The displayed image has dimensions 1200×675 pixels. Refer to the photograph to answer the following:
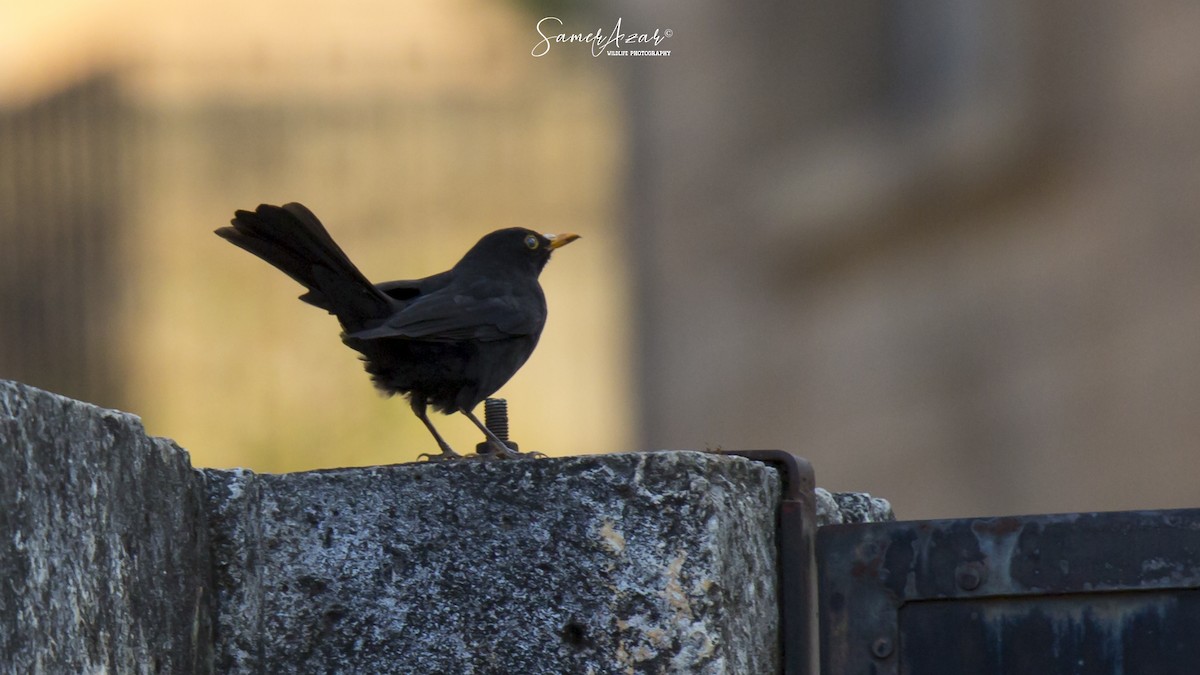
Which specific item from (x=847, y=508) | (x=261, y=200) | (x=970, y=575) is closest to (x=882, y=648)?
(x=970, y=575)

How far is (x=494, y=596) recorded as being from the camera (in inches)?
92.9

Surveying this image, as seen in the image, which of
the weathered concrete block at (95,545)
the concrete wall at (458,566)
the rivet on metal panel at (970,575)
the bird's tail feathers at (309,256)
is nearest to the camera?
the weathered concrete block at (95,545)

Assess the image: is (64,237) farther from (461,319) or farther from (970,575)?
(970,575)

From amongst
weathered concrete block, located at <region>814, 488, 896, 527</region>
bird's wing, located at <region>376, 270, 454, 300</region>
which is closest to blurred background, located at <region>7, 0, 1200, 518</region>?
bird's wing, located at <region>376, 270, 454, 300</region>

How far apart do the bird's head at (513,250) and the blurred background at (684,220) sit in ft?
7.11

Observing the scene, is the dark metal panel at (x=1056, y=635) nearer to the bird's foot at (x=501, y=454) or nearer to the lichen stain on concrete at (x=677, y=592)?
the lichen stain on concrete at (x=677, y=592)

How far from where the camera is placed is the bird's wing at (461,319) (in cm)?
365

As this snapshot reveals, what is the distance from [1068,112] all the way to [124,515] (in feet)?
22.5

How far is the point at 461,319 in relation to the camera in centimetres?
378

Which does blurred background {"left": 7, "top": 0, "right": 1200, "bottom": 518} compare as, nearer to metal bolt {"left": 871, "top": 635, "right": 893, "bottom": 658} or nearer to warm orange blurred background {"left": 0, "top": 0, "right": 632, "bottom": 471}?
warm orange blurred background {"left": 0, "top": 0, "right": 632, "bottom": 471}

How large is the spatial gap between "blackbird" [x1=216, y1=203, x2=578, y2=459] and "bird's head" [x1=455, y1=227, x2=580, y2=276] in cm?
4

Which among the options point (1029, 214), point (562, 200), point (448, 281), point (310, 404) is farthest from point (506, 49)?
point (448, 281)

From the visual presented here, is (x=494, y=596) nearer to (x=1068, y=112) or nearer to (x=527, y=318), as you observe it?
(x=527, y=318)

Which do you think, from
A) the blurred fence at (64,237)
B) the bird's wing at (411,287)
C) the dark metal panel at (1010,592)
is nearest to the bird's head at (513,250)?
the bird's wing at (411,287)
